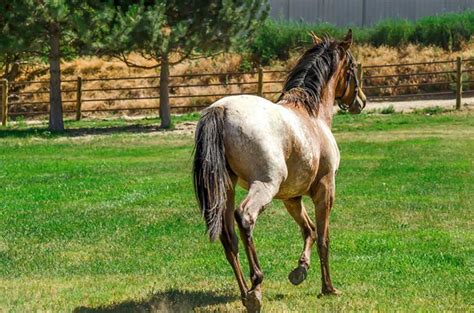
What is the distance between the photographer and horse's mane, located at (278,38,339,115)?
33.2 ft

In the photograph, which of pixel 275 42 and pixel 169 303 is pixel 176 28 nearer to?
pixel 275 42

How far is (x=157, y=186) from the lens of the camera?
742 inches

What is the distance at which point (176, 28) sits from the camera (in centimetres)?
3338

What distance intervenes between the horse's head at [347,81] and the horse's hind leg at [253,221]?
237cm

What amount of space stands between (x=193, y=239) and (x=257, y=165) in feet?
15.2

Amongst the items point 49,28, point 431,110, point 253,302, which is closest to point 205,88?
point 49,28

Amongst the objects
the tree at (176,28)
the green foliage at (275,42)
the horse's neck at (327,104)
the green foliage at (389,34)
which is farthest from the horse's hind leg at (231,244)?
the green foliage at (275,42)

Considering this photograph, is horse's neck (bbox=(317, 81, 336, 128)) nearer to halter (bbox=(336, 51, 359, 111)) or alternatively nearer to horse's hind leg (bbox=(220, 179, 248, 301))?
halter (bbox=(336, 51, 359, 111))

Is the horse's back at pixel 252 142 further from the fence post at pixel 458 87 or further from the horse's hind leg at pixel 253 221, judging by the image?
the fence post at pixel 458 87

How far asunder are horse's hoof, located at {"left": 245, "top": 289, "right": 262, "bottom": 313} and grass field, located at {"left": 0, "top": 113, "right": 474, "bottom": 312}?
0.68 metres

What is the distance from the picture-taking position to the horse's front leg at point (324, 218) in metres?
9.84

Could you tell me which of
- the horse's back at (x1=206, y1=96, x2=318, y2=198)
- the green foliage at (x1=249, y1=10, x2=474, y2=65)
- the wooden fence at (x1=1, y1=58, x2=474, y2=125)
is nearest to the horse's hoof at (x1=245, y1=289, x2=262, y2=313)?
the horse's back at (x1=206, y1=96, x2=318, y2=198)

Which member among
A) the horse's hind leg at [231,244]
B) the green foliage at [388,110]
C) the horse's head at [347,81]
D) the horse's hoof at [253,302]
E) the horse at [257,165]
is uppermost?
the horse's head at [347,81]

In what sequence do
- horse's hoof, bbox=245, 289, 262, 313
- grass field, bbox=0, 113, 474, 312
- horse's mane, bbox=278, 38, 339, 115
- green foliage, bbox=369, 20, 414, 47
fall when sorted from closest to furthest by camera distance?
1. horse's hoof, bbox=245, 289, 262, 313
2. grass field, bbox=0, 113, 474, 312
3. horse's mane, bbox=278, 38, 339, 115
4. green foliage, bbox=369, 20, 414, 47
